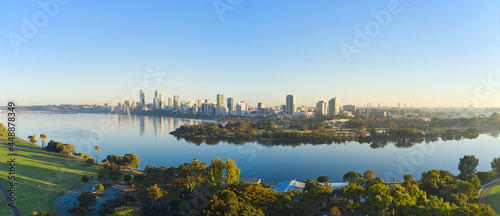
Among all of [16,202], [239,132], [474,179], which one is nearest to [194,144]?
[239,132]

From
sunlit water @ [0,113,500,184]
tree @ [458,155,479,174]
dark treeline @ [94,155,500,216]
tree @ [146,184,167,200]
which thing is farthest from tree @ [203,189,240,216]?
tree @ [458,155,479,174]

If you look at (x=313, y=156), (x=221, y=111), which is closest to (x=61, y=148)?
(x=313, y=156)

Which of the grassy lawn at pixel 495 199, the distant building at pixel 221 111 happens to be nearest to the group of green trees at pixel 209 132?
the grassy lawn at pixel 495 199

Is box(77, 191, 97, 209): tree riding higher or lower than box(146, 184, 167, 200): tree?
lower

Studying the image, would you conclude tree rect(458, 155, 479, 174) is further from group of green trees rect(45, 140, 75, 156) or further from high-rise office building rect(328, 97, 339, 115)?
high-rise office building rect(328, 97, 339, 115)

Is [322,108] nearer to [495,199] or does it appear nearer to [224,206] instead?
[495,199]
